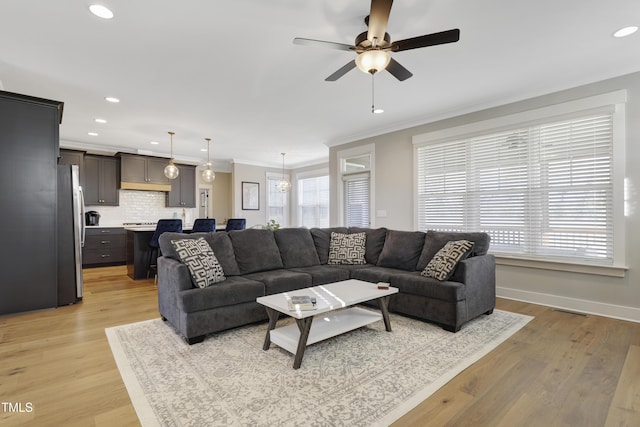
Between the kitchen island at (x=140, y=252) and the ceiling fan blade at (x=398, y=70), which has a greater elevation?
the ceiling fan blade at (x=398, y=70)

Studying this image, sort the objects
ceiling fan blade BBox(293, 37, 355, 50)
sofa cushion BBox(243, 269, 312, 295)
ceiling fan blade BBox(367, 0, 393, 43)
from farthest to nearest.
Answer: sofa cushion BBox(243, 269, 312, 295) → ceiling fan blade BBox(293, 37, 355, 50) → ceiling fan blade BBox(367, 0, 393, 43)

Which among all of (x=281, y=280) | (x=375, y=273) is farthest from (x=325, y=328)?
(x=375, y=273)

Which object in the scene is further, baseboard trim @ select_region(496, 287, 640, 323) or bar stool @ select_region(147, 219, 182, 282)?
bar stool @ select_region(147, 219, 182, 282)

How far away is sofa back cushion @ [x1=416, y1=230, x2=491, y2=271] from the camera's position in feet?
11.2

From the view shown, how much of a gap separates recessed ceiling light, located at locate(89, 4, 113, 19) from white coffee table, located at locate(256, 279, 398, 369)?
8.27 ft

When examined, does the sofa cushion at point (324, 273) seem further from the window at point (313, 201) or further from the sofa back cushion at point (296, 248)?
the window at point (313, 201)

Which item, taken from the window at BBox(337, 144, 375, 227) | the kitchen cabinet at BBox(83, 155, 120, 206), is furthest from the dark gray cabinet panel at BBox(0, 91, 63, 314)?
the window at BBox(337, 144, 375, 227)

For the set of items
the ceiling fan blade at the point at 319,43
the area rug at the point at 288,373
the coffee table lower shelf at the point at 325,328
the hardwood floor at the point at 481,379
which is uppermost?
the ceiling fan blade at the point at 319,43

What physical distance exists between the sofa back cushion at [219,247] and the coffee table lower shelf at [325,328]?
1045 mm

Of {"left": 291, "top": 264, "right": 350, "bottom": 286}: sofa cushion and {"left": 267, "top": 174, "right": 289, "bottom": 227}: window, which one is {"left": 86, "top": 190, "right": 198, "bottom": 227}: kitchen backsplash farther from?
{"left": 291, "top": 264, "right": 350, "bottom": 286}: sofa cushion

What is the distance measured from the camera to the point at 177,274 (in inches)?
109

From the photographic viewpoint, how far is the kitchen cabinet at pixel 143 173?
690cm

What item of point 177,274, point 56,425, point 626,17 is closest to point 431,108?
point 626,17

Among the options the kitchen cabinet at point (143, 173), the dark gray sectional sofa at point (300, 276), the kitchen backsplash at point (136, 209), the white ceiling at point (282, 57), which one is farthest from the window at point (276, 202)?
the dark gray sectional sofa at point (300, 276)
